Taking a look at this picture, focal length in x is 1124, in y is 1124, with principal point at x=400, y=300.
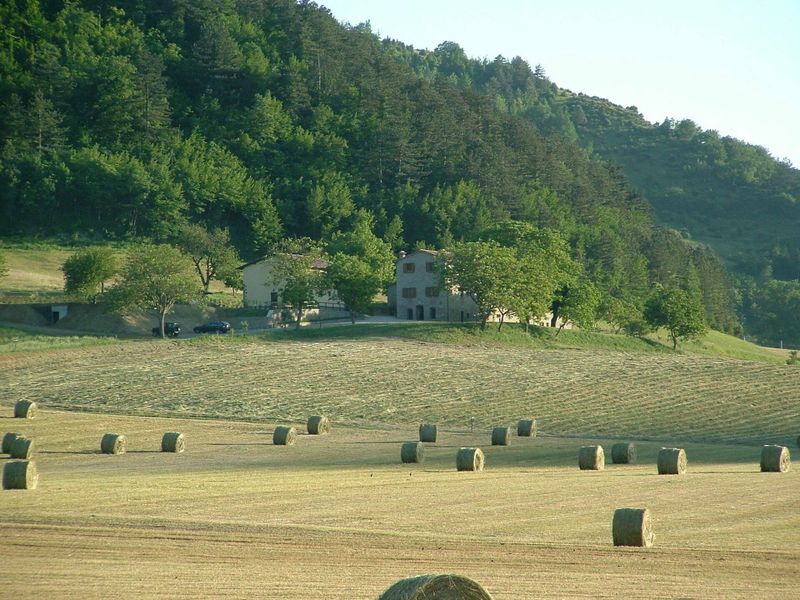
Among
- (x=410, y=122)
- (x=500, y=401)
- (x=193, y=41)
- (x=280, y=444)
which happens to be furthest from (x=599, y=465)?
(x=193, y=41)

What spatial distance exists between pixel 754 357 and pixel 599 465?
84.5 meters

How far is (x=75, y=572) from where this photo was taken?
59.7 ft

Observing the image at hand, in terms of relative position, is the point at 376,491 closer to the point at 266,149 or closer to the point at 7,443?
the point at 7,443

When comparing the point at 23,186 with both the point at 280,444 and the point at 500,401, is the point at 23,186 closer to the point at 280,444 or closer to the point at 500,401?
the point at 500,401

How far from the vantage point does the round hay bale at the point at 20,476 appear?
27.4 m

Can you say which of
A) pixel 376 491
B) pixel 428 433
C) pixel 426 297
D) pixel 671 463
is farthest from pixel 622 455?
pixel 426 297

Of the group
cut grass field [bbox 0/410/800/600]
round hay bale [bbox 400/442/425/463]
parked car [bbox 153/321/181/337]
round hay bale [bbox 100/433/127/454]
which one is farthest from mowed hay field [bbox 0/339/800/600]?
parked car [bbox 153/321/181/337]

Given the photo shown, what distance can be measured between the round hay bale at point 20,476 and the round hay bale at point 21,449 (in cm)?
800

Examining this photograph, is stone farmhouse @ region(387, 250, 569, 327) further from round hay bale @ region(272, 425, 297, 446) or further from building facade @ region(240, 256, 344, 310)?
round hay bale @ region(272, 425, 297, 446)

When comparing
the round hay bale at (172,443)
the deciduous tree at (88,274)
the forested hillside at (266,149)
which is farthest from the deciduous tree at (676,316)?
the round hay bale at (172,443)

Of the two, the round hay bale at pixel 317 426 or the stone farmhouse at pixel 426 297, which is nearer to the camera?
the round hay bale at pixel 317 426

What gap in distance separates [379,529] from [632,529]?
4.99 meters

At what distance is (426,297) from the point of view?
108125 millimetres

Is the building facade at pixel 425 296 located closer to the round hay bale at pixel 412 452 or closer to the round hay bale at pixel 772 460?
the round hay bale at pixel 412 452
